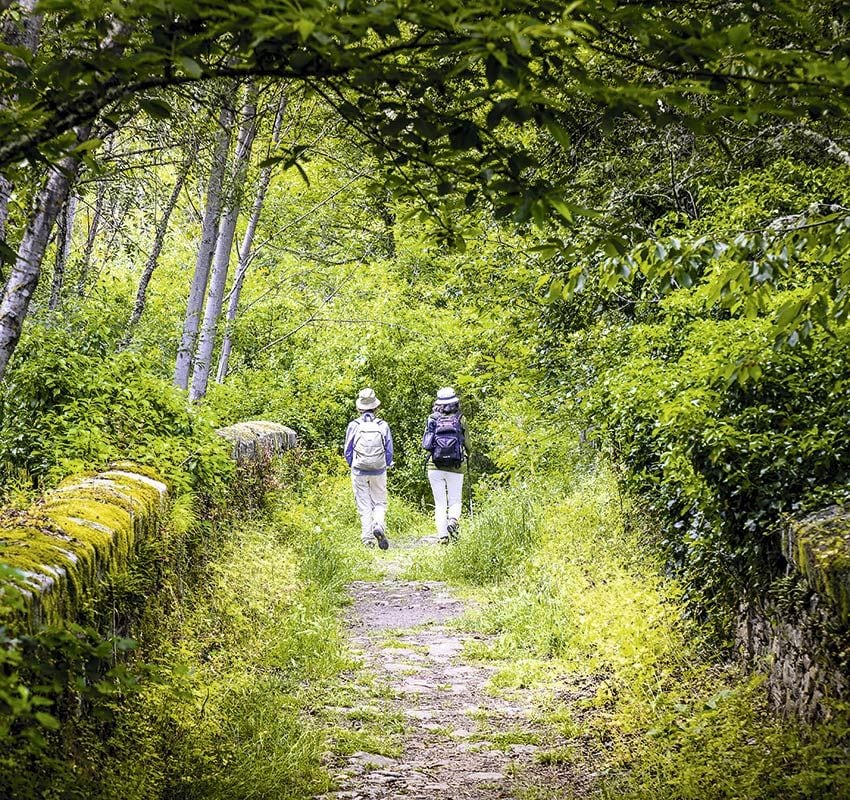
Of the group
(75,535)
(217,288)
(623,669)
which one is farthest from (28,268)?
(217,288)

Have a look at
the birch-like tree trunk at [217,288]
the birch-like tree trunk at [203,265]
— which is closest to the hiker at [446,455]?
the birch-like tree trunk at [217,288]

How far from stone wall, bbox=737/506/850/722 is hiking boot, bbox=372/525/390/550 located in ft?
26.6

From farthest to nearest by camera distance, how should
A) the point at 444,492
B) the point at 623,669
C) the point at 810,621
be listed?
the point at 444,492
the point at 623,669
the point at 810,621

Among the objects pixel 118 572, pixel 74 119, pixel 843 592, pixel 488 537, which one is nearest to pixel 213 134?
pixel 488 537

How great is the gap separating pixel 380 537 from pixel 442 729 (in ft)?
23.3

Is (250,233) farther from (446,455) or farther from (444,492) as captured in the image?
(444,492)

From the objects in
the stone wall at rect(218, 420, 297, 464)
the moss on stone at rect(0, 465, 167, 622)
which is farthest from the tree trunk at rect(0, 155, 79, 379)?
the stone wall at rect(218, 420, 297, 464)

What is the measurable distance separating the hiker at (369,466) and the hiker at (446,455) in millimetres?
672

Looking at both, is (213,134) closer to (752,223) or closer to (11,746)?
(752,223)

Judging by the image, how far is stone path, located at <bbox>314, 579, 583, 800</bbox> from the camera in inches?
185

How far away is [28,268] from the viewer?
12.4ft

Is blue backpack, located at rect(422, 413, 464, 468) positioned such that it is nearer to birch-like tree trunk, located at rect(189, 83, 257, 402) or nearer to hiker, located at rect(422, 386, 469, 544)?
hiker, located at rect(422, 386, 469, 544)

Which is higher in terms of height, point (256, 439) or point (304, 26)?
point (304, 26)

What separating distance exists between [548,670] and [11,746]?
454cm
